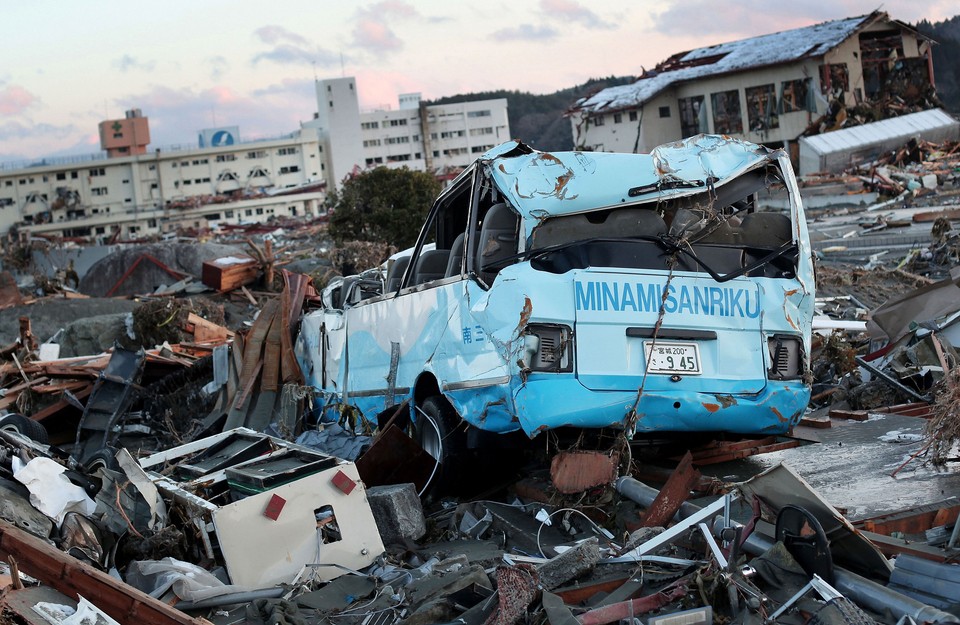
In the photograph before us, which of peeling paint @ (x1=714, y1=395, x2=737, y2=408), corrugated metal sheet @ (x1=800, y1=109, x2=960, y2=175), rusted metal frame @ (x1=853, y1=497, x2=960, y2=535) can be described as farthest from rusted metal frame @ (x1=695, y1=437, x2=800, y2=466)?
corrugated metal sheet @ (x1=800, y1=109, x2=960, y2=175)

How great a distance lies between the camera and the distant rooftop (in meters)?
47.5

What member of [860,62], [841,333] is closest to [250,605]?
[841,333]

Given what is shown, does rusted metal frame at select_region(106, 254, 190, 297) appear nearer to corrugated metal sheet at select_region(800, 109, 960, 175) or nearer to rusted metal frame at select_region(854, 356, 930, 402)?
rusted metal frame at select_region(854, 356, 930, 402)

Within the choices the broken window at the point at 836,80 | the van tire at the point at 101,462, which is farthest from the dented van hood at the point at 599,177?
the broken window at the point at 836,80

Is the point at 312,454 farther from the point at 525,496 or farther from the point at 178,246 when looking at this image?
the point at 178,246

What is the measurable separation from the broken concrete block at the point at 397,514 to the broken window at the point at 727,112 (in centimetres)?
4670

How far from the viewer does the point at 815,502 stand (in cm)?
472

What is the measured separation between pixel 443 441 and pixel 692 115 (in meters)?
48.9

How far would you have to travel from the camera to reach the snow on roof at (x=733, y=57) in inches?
1870

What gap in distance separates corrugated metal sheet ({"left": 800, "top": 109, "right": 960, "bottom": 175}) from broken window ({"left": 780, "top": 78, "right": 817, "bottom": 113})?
14.1 ft

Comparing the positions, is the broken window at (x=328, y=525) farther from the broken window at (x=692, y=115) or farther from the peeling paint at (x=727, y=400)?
the broken window at (x=692, y=115)

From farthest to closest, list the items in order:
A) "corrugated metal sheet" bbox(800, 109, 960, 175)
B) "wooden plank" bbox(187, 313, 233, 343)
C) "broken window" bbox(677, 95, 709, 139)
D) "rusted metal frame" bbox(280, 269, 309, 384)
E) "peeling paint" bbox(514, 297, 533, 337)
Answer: "broken window" bbox(677, 95, 709, 139)
"corrugated metal sheet" bbox(800, 109, 960, 175)
"wooden plank" bbox(187, 313, 233, 343)
"rusted metal frame" bbox(280, 269, 309, 384)
"peeling paint" bbox(514, 297, 533, 337)

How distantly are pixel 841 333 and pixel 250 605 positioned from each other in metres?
8.13

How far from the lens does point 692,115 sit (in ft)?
175
